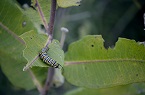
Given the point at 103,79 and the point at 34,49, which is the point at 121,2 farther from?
the point at 34,49

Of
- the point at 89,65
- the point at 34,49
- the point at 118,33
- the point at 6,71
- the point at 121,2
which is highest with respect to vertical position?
the point at 34,49

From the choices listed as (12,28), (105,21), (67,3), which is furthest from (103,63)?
(105,21)

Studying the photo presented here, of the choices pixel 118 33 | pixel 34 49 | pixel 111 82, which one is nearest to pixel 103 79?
pixel 111 82

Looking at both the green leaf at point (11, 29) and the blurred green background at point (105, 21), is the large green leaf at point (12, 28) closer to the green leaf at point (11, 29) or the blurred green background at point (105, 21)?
the green leaf at point (11, 29)

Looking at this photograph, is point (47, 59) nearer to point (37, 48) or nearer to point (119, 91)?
point (37, 48)

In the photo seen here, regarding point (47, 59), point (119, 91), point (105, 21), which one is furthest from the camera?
point (105, 21)

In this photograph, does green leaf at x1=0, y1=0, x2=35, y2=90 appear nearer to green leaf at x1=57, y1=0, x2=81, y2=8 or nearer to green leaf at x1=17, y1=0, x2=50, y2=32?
green leaf at x1=17, y1=0, x2=50, y2=32

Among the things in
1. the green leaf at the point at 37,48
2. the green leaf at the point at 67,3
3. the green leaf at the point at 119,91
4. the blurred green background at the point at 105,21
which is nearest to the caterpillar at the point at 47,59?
the green leaf at the point at 37,48
